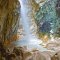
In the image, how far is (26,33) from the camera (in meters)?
3.13

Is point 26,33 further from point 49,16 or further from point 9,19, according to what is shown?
point 49,16

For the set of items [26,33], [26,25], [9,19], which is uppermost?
[9,19]

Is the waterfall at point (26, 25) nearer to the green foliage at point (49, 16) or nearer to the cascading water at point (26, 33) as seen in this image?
the cascading water at point (26, 33)

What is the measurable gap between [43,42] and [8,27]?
61cm

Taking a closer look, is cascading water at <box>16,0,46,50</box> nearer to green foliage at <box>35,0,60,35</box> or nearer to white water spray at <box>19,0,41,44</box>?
white water spray at <box>19,0,41,44</box>

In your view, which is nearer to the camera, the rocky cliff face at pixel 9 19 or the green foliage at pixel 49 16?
the rocky cliff face at pixel 9 19

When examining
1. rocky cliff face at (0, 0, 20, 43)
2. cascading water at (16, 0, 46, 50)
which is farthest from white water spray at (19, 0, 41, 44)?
rocky cliff face at (0, 0, 20, 43)

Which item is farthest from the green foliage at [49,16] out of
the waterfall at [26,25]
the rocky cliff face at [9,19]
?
the rocky cliff face at [9,19]

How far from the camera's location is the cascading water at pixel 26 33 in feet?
9.98

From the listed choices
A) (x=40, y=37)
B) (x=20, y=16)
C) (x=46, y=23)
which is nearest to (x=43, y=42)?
(x=40, y=37)

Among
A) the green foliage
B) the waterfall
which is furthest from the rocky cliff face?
the green foliage

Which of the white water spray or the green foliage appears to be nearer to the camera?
the white water spray

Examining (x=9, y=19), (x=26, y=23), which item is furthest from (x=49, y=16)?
(x=9, y=19)

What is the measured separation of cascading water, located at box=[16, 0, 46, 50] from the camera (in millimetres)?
3042
